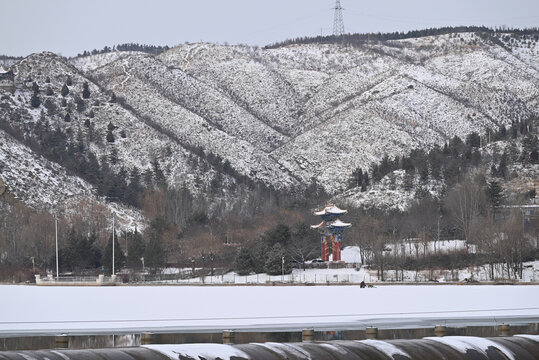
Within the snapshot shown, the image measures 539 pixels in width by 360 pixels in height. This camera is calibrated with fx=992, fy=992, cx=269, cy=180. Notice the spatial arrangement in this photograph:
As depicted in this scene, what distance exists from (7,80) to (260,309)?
13194cm

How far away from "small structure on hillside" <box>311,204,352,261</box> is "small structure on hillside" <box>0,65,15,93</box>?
8684 cm

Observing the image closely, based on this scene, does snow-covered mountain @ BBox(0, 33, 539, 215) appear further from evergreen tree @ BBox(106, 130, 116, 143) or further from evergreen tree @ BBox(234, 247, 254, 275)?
evergreen tree @ BBox(234, 247, 254, 275)

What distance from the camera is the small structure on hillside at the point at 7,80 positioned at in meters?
167

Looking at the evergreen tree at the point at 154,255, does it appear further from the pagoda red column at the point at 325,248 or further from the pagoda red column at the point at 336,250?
the pagoda red column at the point at 336,250

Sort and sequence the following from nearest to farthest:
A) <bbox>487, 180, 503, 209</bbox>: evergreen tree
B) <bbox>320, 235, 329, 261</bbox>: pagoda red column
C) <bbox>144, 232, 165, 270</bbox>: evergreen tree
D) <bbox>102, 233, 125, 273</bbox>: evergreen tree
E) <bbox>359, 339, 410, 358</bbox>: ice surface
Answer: <bbox>359, 339, 410, 358</bbox>: ice surface → <bbox>144, 232, 165, 270</bbox>: evergreen tree → <bbox>102, 233, 125, 273</bbox>: evergreen tree → <bbox>320, 235, 329, 261</bbox>: pagoda red column → <bbox>487, 180, 503, 209</bbox>: evergreen tree

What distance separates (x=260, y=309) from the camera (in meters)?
47.6

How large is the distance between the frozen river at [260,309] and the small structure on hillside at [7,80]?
10803 centimetres

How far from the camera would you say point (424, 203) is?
11694 centimetres

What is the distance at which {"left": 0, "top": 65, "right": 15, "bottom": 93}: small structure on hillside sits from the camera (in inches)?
6585

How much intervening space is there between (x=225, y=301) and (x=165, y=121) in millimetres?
125974

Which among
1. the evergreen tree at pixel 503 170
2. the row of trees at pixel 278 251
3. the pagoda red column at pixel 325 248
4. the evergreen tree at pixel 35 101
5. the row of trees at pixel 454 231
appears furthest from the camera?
the evergreen tree at pixel 35 101

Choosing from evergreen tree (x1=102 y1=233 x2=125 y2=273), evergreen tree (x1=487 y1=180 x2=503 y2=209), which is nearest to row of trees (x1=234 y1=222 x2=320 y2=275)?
evergreen tree (x1=102 y1=233 x2=125 y2=273)

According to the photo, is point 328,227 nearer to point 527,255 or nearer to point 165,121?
point 527,255

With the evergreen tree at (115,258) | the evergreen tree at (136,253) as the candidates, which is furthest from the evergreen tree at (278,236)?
the evergreen tree at (115,258)
